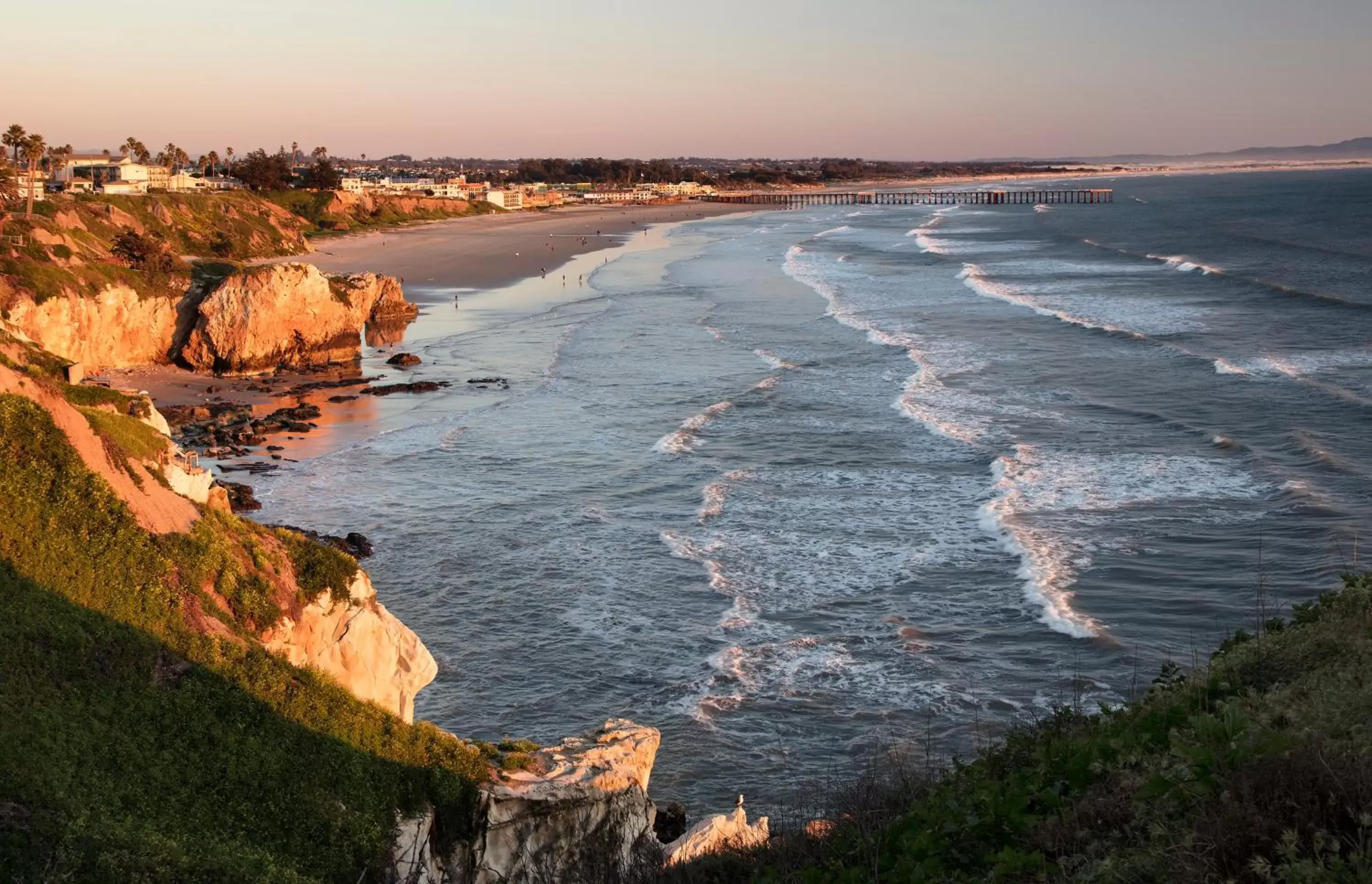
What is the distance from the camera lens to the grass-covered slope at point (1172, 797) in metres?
7.24

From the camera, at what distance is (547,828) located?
13570 mm

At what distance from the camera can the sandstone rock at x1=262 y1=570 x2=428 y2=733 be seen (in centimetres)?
1582

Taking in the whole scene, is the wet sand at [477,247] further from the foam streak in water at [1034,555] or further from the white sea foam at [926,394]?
the foam streak in water at [1034,555]

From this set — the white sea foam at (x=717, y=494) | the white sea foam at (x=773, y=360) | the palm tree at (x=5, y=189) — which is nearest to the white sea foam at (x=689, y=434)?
the white sea foam at (x=717, y=494)

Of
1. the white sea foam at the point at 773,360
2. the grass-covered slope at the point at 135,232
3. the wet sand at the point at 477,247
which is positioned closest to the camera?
the grass-covered slope at the point at 135,232

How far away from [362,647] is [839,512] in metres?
15.7

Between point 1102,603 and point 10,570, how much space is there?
1808cm

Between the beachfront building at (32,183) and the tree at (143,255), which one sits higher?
the beachfront building at (32,183)

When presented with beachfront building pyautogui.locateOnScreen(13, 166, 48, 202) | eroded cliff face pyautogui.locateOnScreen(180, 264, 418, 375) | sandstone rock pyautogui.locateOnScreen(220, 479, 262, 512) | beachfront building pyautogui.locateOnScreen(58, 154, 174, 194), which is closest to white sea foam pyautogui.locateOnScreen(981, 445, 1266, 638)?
sandstone rock pyautogui.locateOnScreen(220, 479, 262, 512)

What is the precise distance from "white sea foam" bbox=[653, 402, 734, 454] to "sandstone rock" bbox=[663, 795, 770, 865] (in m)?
22.5

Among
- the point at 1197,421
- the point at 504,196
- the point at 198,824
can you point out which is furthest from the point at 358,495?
the point at 504,196

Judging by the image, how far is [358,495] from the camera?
32.1 metres

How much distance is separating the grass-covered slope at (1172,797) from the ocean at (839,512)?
570 cm

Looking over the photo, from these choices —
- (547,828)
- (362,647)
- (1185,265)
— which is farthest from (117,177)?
(547,828)
